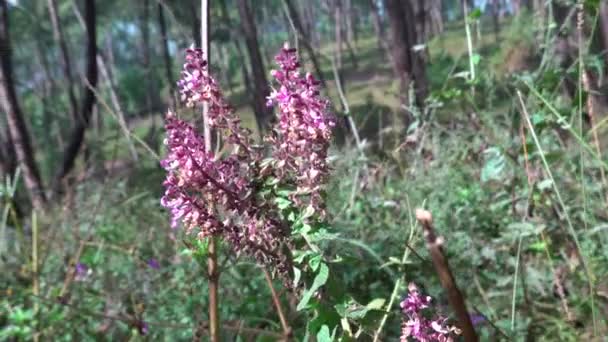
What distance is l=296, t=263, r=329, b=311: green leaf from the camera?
106 cm

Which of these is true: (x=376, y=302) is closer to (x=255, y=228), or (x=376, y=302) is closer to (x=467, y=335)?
(x=255, y=228)

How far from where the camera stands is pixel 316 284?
1.06 m

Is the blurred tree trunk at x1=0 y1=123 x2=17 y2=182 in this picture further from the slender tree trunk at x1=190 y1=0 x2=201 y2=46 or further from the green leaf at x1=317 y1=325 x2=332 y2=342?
the green leaf at x1=317 y1=325 x2=332 y2=342

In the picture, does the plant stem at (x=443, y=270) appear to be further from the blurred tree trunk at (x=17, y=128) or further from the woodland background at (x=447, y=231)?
the blurred tree trunk at (x=17, y=128)

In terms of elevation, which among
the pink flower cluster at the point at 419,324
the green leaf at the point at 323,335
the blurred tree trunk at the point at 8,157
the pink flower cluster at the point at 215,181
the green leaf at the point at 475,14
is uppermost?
the green leaf at the point at 475,14

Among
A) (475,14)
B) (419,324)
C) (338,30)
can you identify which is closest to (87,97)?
(475,14)

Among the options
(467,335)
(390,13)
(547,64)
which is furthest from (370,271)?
(390,13)

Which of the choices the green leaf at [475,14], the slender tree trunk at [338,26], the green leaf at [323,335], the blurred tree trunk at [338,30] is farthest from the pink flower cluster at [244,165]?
the slender tree trunk at [338,26]

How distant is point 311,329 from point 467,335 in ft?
1.88

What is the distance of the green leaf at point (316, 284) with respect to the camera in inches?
41.6

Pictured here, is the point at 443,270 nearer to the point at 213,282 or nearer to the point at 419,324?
the point at 419,324

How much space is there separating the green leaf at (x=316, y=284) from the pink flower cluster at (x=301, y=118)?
15 centimetres

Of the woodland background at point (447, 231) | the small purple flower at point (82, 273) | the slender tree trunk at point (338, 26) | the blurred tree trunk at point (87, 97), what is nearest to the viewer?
the woodland background at point (447, 231)

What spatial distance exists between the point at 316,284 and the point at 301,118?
0.26 m
